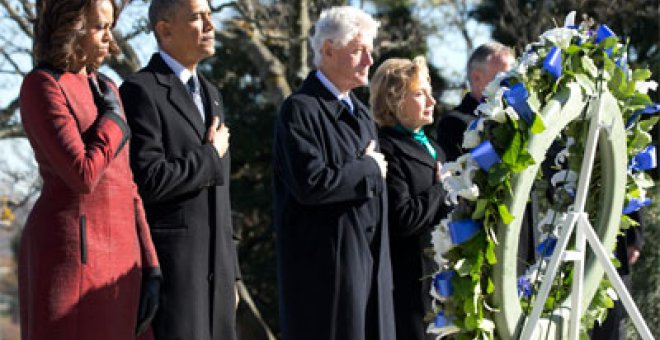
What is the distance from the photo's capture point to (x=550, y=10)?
15.5 metres

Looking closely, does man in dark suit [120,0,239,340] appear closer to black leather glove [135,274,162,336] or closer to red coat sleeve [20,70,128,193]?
black leather glove [135,274,162,336]

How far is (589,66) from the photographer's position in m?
5.15

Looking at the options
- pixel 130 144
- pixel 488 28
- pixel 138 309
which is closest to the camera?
pixel 138 309

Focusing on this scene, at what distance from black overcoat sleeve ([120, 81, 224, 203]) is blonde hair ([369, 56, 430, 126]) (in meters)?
1.31

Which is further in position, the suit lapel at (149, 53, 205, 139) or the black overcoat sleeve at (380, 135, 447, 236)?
the black overcoat sleeve at (380, 135, 447, 236)

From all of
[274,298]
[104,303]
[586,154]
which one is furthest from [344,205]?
[274,298]

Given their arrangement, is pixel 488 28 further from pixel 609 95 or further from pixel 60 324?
pixel 60 324

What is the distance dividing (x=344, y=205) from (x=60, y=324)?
1578 mm

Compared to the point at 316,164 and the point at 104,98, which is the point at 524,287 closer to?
the point at 316,164

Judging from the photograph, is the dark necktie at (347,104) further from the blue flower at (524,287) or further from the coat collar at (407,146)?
the blue flower at (524,287)

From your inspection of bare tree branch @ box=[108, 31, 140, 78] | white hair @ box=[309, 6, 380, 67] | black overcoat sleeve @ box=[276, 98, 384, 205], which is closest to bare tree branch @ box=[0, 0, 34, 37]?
bare tree branch @ box=[108, 31, 140, 78]

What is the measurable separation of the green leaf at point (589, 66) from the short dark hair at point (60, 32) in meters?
2.12

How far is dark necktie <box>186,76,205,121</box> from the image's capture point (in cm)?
508

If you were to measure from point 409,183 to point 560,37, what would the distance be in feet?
3.61
